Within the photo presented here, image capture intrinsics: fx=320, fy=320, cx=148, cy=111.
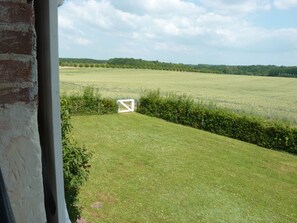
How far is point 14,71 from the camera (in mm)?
874

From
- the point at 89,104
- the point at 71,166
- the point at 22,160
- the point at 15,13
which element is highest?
the point at 15,13

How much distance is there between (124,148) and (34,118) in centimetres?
1289

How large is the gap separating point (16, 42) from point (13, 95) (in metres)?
0.14

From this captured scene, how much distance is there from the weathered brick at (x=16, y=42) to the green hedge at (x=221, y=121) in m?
16.3

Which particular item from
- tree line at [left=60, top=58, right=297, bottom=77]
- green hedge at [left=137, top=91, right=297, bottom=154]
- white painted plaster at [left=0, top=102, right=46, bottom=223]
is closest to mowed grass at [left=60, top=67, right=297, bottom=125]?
green hedge at [left=137, top=91, right=297, bottom=154]

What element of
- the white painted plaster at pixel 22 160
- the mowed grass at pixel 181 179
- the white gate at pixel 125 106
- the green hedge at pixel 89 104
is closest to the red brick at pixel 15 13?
the white painted plaster at pixel 22 160

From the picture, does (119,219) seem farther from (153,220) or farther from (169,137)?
(169,137)

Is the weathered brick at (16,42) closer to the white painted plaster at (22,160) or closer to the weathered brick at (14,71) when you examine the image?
the weathered brick at (14,71)

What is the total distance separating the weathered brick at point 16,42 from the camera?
853 millimetres

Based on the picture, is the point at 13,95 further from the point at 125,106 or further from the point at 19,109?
the point at 125,106

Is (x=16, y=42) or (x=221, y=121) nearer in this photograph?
(x=16, y=42)

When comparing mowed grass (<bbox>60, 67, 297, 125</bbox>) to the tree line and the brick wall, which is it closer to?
the brick wall

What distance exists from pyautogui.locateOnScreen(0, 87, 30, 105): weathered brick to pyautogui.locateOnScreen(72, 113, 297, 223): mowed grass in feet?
21.2

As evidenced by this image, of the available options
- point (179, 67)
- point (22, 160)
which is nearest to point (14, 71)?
point (22, 160)
